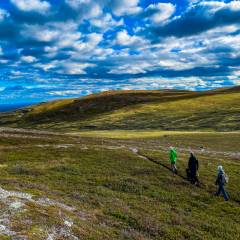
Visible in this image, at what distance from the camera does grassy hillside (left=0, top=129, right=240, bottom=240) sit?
28.0 metres

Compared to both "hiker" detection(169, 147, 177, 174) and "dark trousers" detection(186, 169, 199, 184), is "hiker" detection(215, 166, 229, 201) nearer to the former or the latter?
"dark trousers" detection(186, 169, 199, 184)

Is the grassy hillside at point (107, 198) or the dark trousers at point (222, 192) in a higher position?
the grassy hillside at point (107, 198)

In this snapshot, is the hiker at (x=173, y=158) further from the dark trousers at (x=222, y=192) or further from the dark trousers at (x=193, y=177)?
the dark trousers at (x=222, y=192)

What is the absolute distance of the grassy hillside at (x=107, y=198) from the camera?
27953 millimetres

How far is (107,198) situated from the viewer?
128 feet

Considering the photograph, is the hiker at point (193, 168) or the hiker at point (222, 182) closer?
the hiker at point (222, 182)

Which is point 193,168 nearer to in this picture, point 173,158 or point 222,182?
point 222,182

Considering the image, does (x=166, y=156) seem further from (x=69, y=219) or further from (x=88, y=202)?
(x=69, y=219)

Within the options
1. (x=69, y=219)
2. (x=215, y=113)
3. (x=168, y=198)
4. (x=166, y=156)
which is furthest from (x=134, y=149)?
(x=215, y=113)

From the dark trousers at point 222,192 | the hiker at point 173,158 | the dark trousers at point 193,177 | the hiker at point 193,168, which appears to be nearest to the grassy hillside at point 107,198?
the dark trousers at point 222,192

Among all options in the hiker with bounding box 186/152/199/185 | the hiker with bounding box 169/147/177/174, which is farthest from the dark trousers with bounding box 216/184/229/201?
the hiker with bounding box 169/147/177/174

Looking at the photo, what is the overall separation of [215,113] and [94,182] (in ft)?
477

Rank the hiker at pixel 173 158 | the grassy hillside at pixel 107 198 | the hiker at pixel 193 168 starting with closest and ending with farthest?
the grassy hillside at pixel 107 198 < the hiker at pixel 193 168 < the hiker at pixel 173 158

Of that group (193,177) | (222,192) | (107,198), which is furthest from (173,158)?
(107,198)
